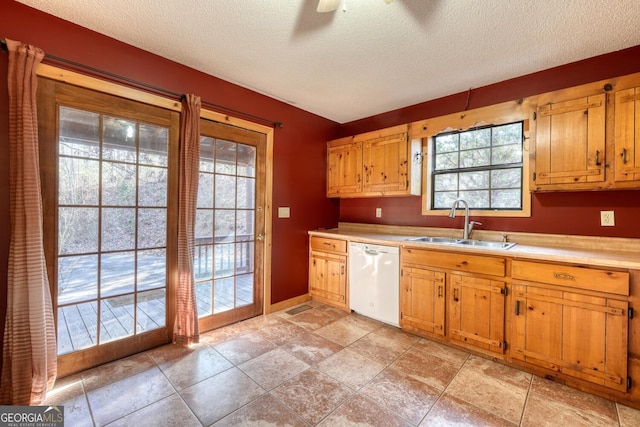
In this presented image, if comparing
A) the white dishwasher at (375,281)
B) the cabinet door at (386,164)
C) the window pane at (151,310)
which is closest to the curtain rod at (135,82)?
the cabinet door at (386,164)

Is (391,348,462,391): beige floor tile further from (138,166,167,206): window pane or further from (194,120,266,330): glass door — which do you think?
(138,166,167,206): window pane

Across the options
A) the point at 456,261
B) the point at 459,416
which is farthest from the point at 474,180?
the point at 459,416

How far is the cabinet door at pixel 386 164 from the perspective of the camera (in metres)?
3.13

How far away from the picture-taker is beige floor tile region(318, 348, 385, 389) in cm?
199

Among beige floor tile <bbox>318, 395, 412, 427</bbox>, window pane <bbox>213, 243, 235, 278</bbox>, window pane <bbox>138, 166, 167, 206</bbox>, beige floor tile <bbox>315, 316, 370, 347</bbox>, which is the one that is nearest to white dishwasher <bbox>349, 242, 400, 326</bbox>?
beige floor tile <bbox>315, 316, 370, 347</bbox>

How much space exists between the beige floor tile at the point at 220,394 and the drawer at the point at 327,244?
1717mm

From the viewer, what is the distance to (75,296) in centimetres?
202

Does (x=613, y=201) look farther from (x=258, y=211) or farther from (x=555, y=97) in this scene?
(x=258, y=211)

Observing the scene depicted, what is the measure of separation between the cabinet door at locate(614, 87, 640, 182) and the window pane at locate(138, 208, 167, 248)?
362 cm

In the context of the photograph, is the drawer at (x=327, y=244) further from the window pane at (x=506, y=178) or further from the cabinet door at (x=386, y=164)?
the window pane at (x=506, y=178)

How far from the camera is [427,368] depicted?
7.04 feet

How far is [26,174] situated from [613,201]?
429 cm

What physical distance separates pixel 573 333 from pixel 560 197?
119cm

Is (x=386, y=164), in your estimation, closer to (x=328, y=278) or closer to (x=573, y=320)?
(x=328, y=278)
